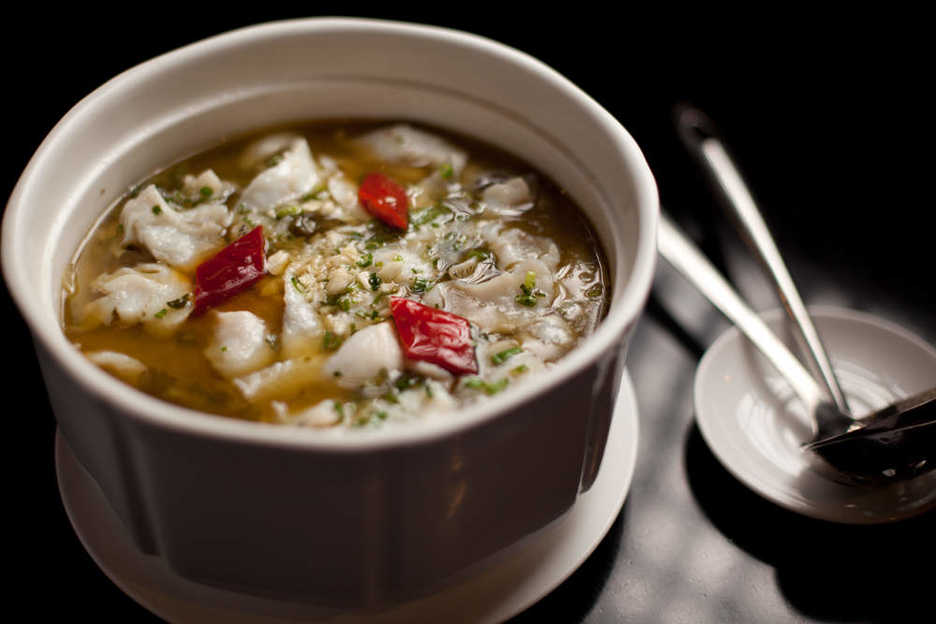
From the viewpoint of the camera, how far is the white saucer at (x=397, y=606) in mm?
1543

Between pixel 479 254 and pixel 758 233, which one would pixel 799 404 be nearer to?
pixel 758 233

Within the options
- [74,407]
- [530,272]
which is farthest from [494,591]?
[74,407]

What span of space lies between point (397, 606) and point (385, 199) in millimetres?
872

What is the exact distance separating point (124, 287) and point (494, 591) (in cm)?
87

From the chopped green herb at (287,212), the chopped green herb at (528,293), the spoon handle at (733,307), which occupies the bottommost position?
the spoon handle at (733,307)

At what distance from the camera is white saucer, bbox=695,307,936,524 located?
186 centimetres

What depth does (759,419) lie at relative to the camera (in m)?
2.04

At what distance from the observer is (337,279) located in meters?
1.84

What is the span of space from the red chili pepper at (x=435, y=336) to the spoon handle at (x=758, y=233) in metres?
0.82

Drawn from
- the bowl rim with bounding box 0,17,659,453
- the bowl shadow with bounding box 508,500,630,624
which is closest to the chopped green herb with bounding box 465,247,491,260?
the bowl rim with bounding box 0,17,659,453

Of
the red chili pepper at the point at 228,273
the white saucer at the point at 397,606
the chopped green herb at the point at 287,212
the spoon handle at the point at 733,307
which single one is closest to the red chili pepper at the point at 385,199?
the chopped green herb at the point at 287,212

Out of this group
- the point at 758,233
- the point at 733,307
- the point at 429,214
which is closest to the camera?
the point at 429,214

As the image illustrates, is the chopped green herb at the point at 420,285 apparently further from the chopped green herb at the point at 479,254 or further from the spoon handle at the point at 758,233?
the spoon handle at the point at 758,233

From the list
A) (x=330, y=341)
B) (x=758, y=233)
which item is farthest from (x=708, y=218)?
(x=330, y=341)
